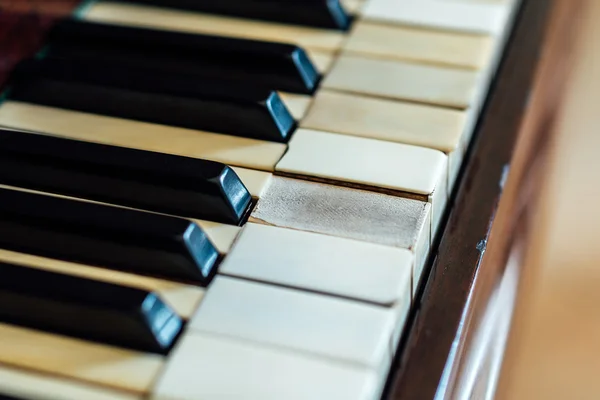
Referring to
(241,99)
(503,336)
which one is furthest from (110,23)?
(503,336)

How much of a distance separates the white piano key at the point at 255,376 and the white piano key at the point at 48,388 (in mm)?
32

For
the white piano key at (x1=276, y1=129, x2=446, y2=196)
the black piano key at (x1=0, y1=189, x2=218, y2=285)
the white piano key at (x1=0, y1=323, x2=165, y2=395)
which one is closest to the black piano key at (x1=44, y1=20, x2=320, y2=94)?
the white piano key at (x1=276, y1=129, x2=446, y2=196)

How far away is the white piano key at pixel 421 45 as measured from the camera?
0.79 meters

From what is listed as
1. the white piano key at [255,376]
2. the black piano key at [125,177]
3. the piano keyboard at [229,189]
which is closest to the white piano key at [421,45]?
the piano keyboard at [229,189]

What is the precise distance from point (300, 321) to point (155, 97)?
309 mm

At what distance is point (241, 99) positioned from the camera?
2.32 feet

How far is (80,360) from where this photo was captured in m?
0.52

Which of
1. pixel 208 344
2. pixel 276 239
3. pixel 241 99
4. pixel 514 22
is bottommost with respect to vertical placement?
pixel 208 344

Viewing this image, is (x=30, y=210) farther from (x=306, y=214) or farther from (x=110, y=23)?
(x=110, y=23)

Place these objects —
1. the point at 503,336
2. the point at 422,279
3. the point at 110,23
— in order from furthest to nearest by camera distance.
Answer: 1. the point at 110,23
2. the point at 503,336
3. the point at 422,279

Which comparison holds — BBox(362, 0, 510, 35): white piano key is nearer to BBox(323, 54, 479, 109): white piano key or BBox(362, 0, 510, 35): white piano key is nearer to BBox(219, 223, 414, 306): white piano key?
BBox(323, 54, 479, 109): white piano key

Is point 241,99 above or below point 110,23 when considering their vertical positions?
below

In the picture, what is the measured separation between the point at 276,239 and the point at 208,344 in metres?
0.11

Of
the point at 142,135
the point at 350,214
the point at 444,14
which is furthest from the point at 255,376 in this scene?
the point at 444,14
